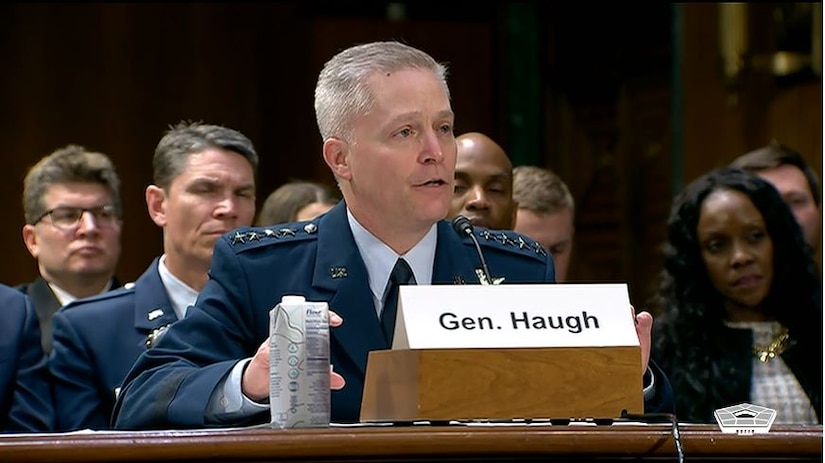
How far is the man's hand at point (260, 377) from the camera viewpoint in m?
2.53

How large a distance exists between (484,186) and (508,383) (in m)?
1.84

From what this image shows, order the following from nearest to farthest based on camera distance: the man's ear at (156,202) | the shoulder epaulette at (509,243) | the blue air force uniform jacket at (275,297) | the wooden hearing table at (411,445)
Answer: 1. the wooden hearing table at (411,445)
2. the blue air force uniform jacket at (275,297)
3. the shoulder epaulette at (509,243)
4. the man's ear at (156,202)

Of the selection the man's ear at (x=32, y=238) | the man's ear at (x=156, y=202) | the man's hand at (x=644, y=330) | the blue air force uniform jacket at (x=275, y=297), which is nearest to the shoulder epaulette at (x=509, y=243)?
the blue air force uniform jacket at (x=275, y=297)

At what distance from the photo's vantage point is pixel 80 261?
14.4 ft

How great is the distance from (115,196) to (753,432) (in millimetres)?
2639

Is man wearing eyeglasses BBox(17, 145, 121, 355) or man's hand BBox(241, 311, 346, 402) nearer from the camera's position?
man's hand BBox(241, 311, 346, 402)

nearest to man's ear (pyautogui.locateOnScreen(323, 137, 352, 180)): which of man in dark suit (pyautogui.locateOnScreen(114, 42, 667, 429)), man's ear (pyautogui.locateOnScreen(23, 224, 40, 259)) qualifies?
man in dark suit (pyautogui.locateOnScreen(114, 42, 667, 429))

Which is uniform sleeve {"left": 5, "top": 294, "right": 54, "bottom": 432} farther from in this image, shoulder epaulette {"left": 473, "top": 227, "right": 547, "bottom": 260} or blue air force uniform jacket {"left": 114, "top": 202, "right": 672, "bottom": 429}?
shoulder epaulette {"left": 473, "top": 227, "right": 547, "bottom": 260}

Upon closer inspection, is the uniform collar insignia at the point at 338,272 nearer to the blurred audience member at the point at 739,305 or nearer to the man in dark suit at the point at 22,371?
the man in dark suit at the point at 22,371

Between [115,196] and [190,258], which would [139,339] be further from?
[115,196]

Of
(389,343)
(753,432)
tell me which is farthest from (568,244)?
(753,432)

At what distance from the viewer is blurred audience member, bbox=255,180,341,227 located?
4.64 m

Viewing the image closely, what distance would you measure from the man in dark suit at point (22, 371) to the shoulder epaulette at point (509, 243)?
3.51 feet

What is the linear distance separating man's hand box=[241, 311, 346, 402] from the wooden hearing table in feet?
0.90
